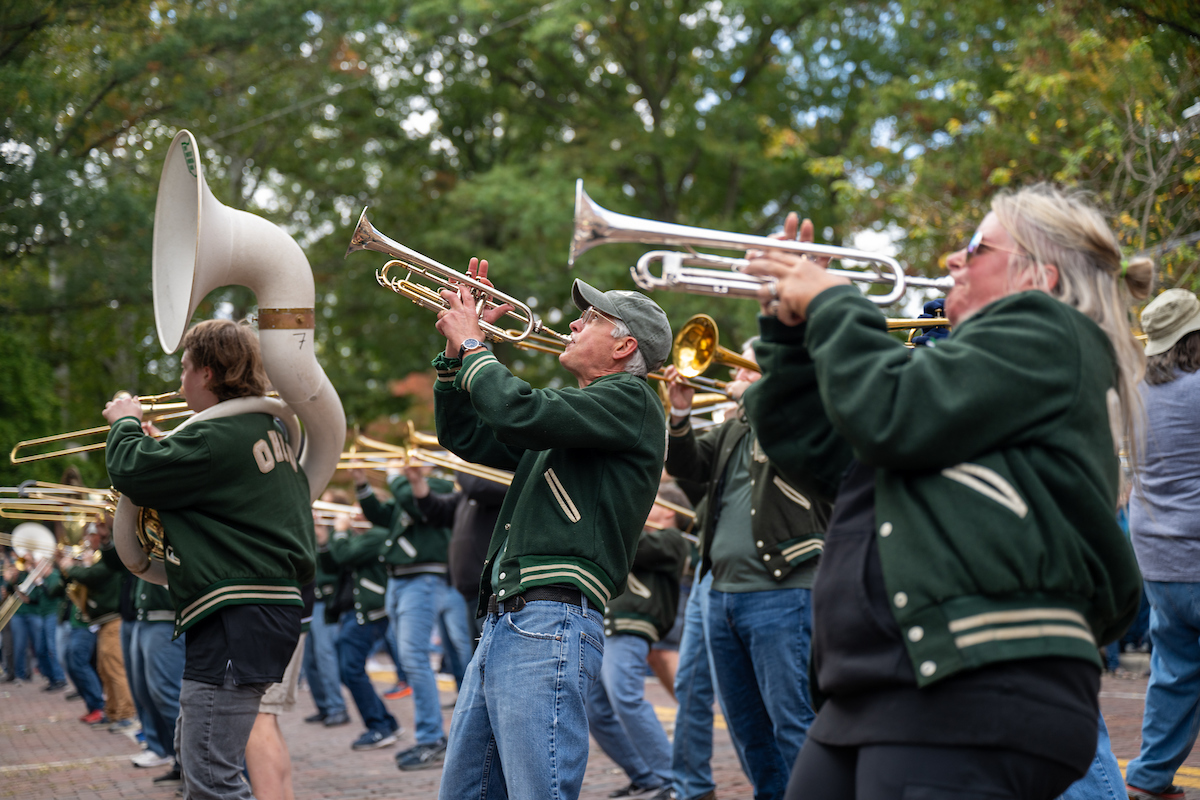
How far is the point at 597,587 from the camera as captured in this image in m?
3.36

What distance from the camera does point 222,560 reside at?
412 centimetres

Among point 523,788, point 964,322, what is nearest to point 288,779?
point 523,788

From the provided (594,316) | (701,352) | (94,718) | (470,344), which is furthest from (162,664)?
(94,718)

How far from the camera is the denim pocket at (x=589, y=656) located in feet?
10.8

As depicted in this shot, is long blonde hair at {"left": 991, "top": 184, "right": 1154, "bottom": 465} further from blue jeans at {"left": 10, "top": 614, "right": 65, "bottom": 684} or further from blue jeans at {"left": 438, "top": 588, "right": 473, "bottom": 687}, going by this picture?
blue jeans at {"left": 10, "top": 614, "right": 65, "bottom": 684}

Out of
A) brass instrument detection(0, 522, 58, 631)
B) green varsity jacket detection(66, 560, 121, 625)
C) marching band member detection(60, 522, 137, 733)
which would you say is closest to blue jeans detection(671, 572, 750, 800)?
green varsity jacket detection(66, 560, 121, 625)

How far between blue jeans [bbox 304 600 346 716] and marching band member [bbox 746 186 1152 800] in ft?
27.6

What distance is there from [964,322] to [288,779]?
11.6ft

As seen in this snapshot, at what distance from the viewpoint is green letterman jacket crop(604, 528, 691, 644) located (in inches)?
246

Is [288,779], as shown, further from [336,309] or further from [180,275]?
[336,309]

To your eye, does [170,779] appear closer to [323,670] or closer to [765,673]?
[323,670]

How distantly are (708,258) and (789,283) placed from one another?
37.5 inches

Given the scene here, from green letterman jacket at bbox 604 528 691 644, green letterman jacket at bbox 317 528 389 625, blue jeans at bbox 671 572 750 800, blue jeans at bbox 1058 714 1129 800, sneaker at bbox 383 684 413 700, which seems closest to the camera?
→ blue jeans at bbox 1058 714 1129 800

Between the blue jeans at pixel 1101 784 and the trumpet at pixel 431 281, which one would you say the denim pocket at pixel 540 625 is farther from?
the blue jeans at pixel 1101 784
